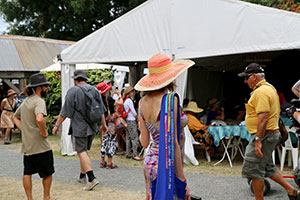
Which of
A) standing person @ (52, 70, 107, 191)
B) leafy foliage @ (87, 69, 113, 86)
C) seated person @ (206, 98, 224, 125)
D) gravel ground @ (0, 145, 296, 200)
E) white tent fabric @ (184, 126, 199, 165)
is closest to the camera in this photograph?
gravel ground @ (0, 145, 296, 200)

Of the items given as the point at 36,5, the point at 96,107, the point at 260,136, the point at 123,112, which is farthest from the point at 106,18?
the point at 260,136

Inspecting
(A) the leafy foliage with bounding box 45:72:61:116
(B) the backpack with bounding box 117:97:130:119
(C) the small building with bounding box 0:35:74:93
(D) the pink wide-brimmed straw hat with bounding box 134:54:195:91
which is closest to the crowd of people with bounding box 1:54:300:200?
(D) the pink wide-brimmed straw hat with bounding box 134:54:195:91

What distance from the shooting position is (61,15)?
2461 cm

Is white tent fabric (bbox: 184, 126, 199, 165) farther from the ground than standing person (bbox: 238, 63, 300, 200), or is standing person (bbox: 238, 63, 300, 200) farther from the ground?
standing person (bbox: 238, 63, 300, 200)

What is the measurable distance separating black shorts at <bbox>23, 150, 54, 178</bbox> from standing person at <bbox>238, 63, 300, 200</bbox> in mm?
2612

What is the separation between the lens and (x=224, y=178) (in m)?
6.23

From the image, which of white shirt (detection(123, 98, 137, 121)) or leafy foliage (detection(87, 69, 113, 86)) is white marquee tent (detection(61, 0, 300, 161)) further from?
leafy foliage (detection(87, 69, 113, 86))

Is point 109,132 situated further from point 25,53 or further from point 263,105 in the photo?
point 25,53

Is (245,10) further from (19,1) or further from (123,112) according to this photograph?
(19,1)

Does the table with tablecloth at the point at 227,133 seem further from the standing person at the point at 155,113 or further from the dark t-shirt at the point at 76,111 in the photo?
the standing person at the point at 155,113

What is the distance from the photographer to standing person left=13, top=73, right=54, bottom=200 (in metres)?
4.57

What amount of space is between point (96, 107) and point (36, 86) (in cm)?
130

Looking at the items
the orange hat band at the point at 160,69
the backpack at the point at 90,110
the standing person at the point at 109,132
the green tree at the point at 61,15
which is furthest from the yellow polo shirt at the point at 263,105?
the green tree at the point at 61,15

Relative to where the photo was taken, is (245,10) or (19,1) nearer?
(245,10)
